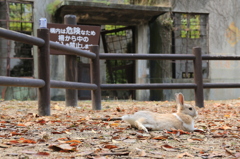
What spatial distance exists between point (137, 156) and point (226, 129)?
5.50ft

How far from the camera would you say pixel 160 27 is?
12.4 m

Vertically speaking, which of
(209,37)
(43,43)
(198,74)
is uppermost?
(209,37)

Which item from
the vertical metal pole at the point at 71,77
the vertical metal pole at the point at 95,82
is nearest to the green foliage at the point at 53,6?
the vertical metal pole at the point at 71,77

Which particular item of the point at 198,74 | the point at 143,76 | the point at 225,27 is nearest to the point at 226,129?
the point at 198,74

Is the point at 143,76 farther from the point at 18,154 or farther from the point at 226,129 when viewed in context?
the point at 18,154

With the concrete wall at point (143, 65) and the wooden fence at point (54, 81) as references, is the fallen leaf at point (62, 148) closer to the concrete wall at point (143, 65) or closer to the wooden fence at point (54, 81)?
the wooden fence at point (54, 81)

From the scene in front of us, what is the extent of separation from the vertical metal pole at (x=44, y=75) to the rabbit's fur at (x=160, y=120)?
1.38 meters

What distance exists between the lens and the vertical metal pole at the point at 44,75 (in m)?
4.23

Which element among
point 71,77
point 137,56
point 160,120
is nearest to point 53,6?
point 71,77

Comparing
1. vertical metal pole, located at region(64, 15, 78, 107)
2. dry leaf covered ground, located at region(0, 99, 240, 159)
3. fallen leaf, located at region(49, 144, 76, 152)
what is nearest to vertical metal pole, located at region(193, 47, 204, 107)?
vertical metal pole, located at region(64, 15, 78, 107)

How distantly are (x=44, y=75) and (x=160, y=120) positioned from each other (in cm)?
170

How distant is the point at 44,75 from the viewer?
14.0ft

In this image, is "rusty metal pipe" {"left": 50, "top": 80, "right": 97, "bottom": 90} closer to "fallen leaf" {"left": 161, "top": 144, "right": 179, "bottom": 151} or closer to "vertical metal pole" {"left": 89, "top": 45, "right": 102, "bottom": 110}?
"vertical metal pole" {"left": 89, "top": 45, "right": 102, "bottom": 110}

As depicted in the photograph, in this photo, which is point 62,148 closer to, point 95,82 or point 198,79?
point 95,82
